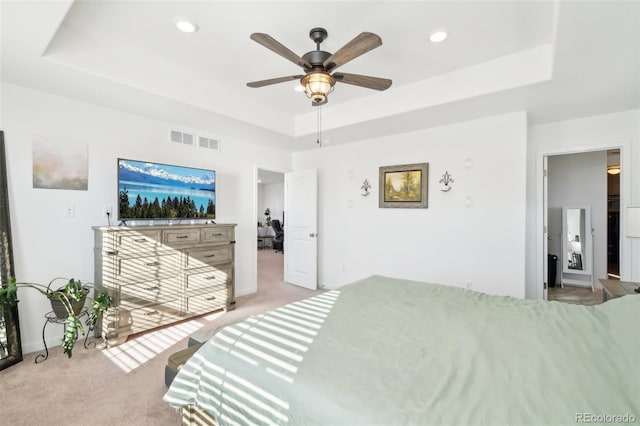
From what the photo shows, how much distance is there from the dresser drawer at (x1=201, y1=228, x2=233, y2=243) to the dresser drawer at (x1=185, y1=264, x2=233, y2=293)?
1.18 ft

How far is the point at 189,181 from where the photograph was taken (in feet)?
12.1

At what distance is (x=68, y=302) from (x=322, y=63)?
301 centimetres

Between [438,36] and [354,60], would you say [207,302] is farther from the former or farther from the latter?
[438,36]

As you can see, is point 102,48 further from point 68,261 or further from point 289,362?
point 289,362

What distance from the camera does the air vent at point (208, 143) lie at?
13.2 feet

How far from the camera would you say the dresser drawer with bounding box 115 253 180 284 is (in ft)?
9.48

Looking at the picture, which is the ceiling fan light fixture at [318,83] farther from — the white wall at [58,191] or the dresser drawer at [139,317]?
the dresser drawer at [139,317]

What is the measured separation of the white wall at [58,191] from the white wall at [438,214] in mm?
2587

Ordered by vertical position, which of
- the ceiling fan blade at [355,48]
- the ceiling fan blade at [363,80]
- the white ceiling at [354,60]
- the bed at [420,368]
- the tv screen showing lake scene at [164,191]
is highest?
the white ceiling at [354,60]

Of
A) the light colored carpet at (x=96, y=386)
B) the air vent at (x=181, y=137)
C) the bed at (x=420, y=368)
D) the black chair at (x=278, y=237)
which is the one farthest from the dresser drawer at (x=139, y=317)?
the black chair at (x=278, y=237)

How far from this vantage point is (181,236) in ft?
11.0

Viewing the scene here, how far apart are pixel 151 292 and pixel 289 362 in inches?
99.6

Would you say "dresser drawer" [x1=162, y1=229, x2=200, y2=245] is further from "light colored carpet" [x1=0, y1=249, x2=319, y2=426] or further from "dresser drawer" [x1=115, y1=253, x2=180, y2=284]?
"light colored carpet" [x1=0, y1=249, x2=319, y2=426]

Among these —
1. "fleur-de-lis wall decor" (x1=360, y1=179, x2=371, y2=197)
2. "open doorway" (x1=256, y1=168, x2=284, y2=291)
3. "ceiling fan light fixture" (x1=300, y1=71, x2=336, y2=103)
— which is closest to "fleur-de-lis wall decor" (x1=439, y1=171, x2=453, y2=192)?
"fleur-de-lis wall decor" (x1=360, y1=179, x2=371, y2=197)
